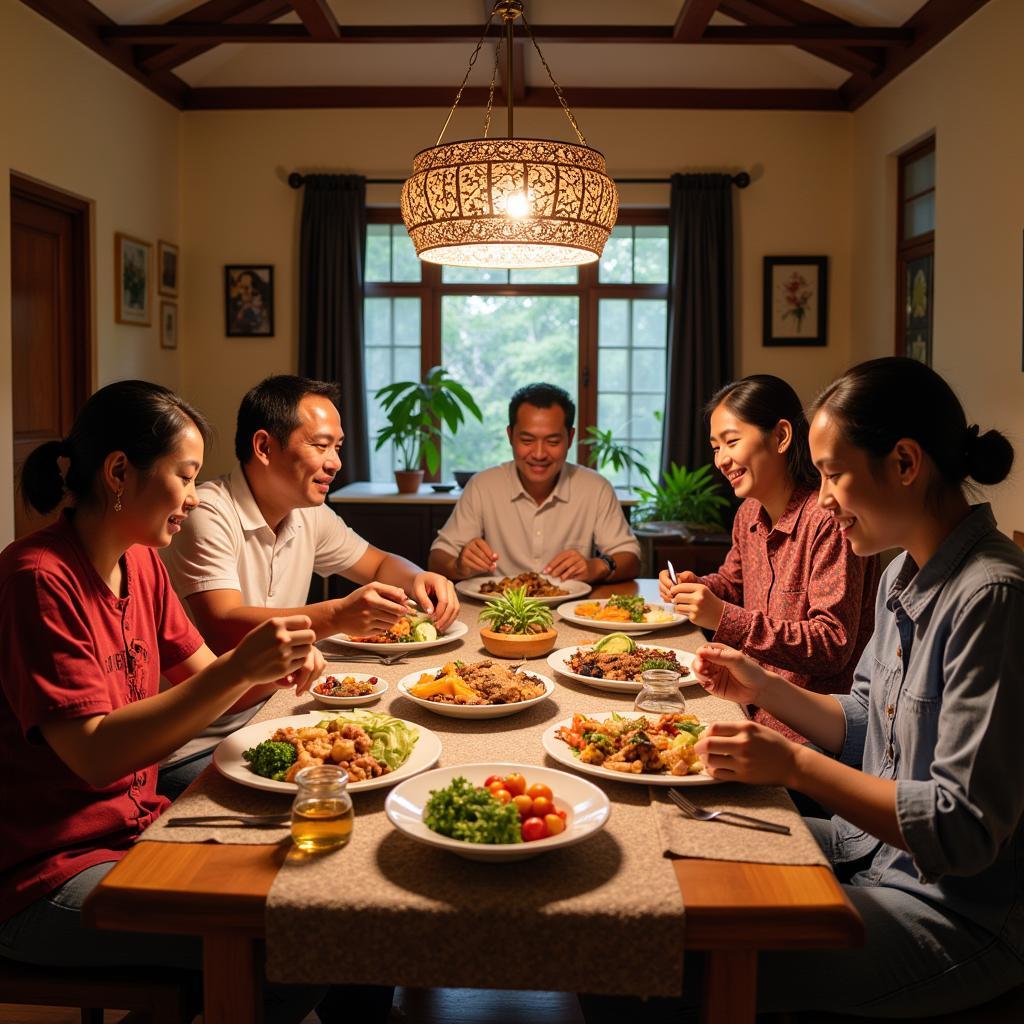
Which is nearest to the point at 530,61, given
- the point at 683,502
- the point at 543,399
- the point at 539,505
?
the point at 683,502

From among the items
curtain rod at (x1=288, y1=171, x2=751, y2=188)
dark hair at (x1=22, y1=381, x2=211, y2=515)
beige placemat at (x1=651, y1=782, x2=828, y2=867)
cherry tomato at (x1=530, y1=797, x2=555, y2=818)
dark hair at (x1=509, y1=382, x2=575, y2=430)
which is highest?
curtain rod at (x1=288, y1=171, x2=751, y2=188)

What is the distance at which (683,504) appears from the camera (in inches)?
221

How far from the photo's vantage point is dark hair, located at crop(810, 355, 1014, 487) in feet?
4.89

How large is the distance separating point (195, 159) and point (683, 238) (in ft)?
9.76

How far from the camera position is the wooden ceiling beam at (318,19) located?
484 cm

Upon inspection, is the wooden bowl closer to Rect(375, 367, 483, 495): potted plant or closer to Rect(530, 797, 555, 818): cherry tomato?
Rect(530, 797, 555, 818): cherry tomato

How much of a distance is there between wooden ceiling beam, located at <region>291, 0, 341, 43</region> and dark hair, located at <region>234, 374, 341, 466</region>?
2.99 meters

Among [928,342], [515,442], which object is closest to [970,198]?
[928,342]

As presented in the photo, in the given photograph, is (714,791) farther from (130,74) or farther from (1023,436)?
(130,74)

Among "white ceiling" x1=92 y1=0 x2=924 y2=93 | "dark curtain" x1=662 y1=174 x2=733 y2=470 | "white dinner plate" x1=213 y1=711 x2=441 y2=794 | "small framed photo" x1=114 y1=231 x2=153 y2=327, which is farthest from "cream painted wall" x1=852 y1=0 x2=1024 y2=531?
"small framed photo" x1=114 y1=231 x2=153 y2=327

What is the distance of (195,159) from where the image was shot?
6.28 meters

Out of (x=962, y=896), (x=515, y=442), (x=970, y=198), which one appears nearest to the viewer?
(x=962, y=896)

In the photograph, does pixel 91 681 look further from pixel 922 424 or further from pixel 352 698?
pixel 922 424

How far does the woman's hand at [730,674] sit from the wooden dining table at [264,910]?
1.54ft
